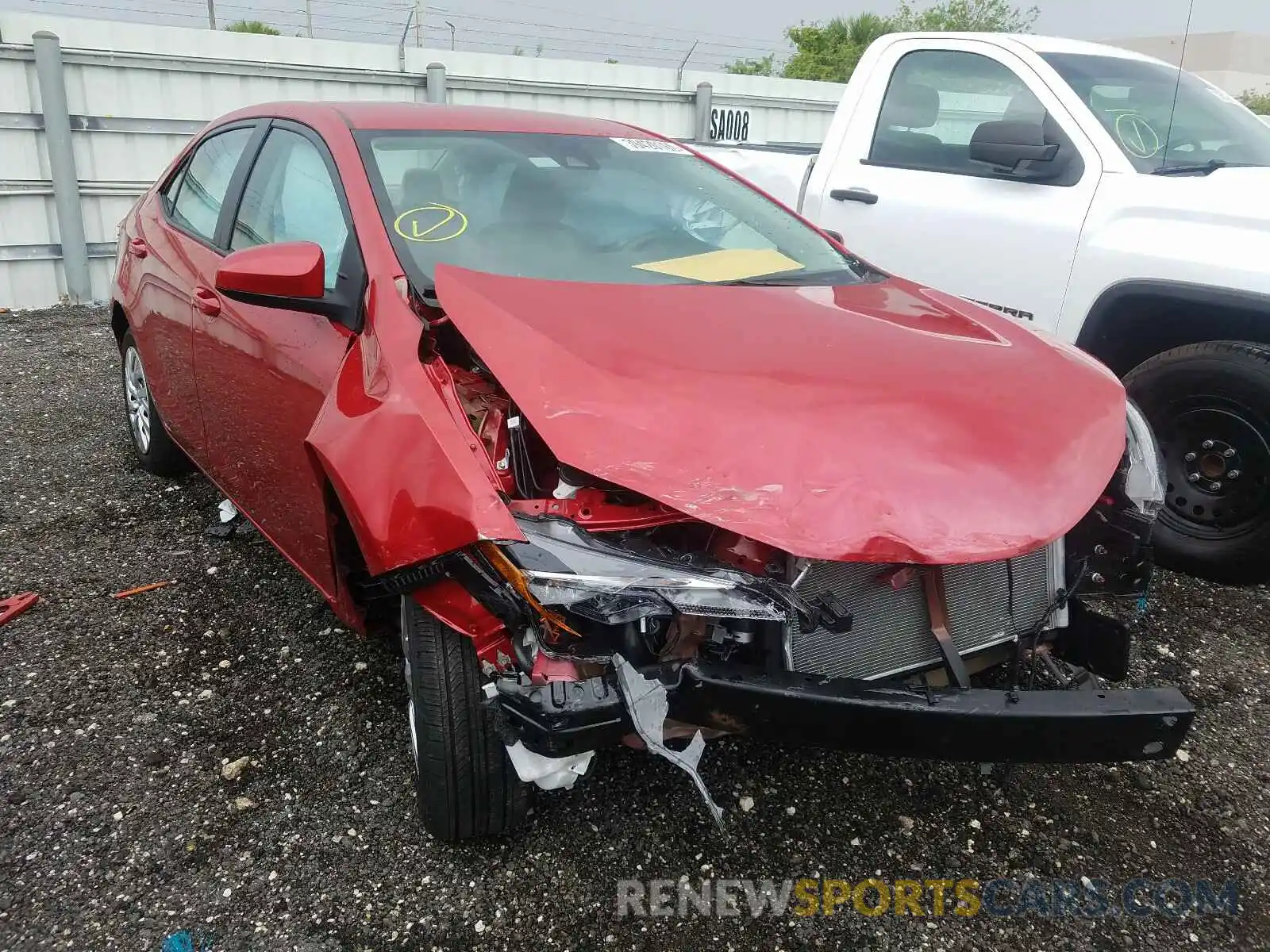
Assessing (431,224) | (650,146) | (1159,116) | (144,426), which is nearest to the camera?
(431,224)

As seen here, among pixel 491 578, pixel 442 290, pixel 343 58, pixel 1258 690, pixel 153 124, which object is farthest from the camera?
pixel 343 58

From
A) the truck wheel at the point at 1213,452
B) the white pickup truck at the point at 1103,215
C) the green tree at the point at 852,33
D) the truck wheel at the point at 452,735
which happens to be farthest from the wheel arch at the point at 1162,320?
the green tree at the point at 852,33

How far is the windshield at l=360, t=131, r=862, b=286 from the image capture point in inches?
103

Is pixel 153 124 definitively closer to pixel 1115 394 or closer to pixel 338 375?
pixel 338 375

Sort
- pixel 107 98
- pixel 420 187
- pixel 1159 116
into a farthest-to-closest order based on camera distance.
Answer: pixel 107 98
pixel 1159 116
pixel 420 187

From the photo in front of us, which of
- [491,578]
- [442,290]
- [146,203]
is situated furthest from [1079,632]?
[146,203]

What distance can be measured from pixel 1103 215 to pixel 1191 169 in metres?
0.45

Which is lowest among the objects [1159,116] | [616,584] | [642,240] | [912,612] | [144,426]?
[144,426]

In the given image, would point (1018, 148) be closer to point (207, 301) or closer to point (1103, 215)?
point (1103, 215)

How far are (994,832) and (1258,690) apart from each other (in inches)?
49.7

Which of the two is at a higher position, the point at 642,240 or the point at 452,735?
the point at 642,240

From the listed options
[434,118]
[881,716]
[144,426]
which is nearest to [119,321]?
[144,426]

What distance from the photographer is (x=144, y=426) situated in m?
4.32

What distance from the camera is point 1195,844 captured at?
233 cm
